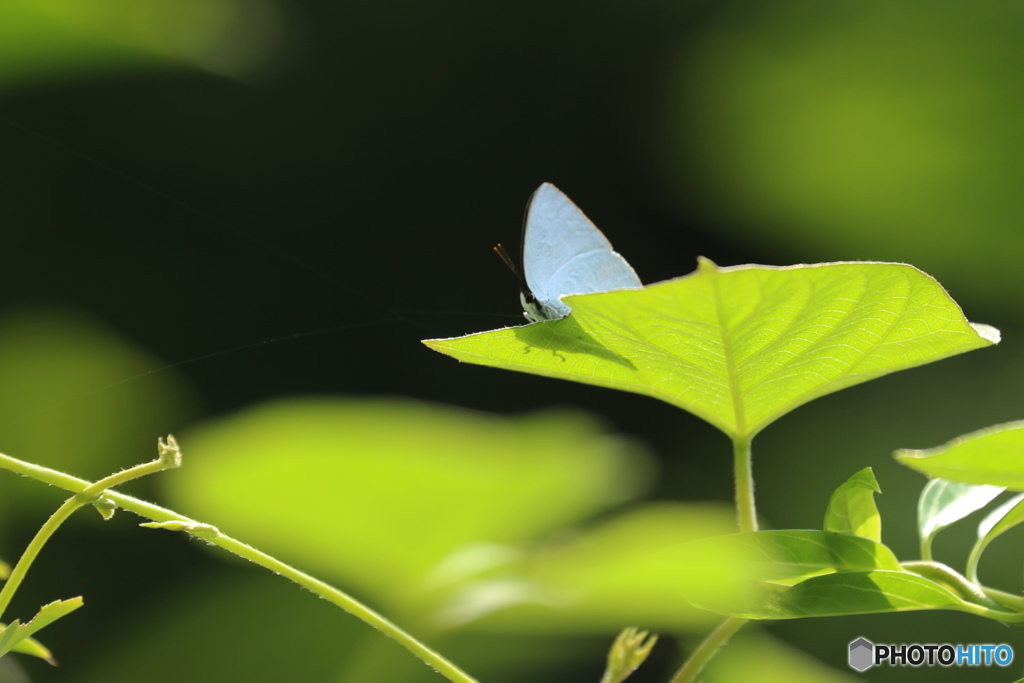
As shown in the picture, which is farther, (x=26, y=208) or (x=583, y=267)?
(x=26, y=208)

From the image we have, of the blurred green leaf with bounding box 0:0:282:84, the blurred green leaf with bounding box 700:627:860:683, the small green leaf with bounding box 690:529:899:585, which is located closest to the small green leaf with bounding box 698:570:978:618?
the small green leaf with bounding box 690:529:899:585

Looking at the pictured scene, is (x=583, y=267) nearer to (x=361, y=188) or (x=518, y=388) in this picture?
(x=518, y=388)

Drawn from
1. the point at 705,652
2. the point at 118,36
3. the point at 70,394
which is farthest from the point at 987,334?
the point at 118,36

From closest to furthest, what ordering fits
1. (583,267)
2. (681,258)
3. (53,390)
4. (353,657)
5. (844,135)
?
(583,267)
(353,657)
(53,390)
(844,135)
(681,258)

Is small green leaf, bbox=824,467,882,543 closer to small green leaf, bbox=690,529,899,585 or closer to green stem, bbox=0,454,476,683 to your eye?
small green leaf, bbox=690,529,899,585

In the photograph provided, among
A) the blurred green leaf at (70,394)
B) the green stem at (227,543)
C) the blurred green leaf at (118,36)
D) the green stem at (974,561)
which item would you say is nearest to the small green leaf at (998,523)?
the green stem at (974,561)

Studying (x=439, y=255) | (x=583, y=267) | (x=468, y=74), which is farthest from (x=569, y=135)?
(x=583, y=267)
